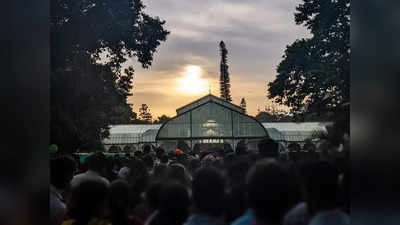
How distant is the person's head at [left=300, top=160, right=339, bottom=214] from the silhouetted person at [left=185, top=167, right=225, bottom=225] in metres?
0.56

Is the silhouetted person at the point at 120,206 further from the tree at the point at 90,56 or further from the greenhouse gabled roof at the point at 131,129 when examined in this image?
the greenhouse gabled roof at the point at 131,129

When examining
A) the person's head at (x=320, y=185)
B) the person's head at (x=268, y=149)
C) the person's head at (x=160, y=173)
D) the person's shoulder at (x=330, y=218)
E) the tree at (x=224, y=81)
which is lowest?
the person's shoulder at (x=330, y=218)

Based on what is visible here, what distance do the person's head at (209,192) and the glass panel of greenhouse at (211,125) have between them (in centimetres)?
3364

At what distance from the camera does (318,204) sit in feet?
9.41

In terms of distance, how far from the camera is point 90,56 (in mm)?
15320

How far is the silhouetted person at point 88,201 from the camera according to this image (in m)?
3.41

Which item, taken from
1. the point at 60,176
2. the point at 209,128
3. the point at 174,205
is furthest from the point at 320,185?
the point at 209,128

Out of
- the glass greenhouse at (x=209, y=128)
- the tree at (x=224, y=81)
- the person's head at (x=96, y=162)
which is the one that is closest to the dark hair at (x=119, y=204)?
the person's head at (x=96, y=162)

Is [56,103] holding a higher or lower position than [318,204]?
higher

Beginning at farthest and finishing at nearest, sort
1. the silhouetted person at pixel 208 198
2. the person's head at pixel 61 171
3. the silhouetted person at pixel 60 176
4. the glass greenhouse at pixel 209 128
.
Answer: the glass greenhouse at pixel 209 128 → the person's head at pixel 61 171 → the silhouetted person at pixel 60 176 → the silhouetted person at pixel 208 198
